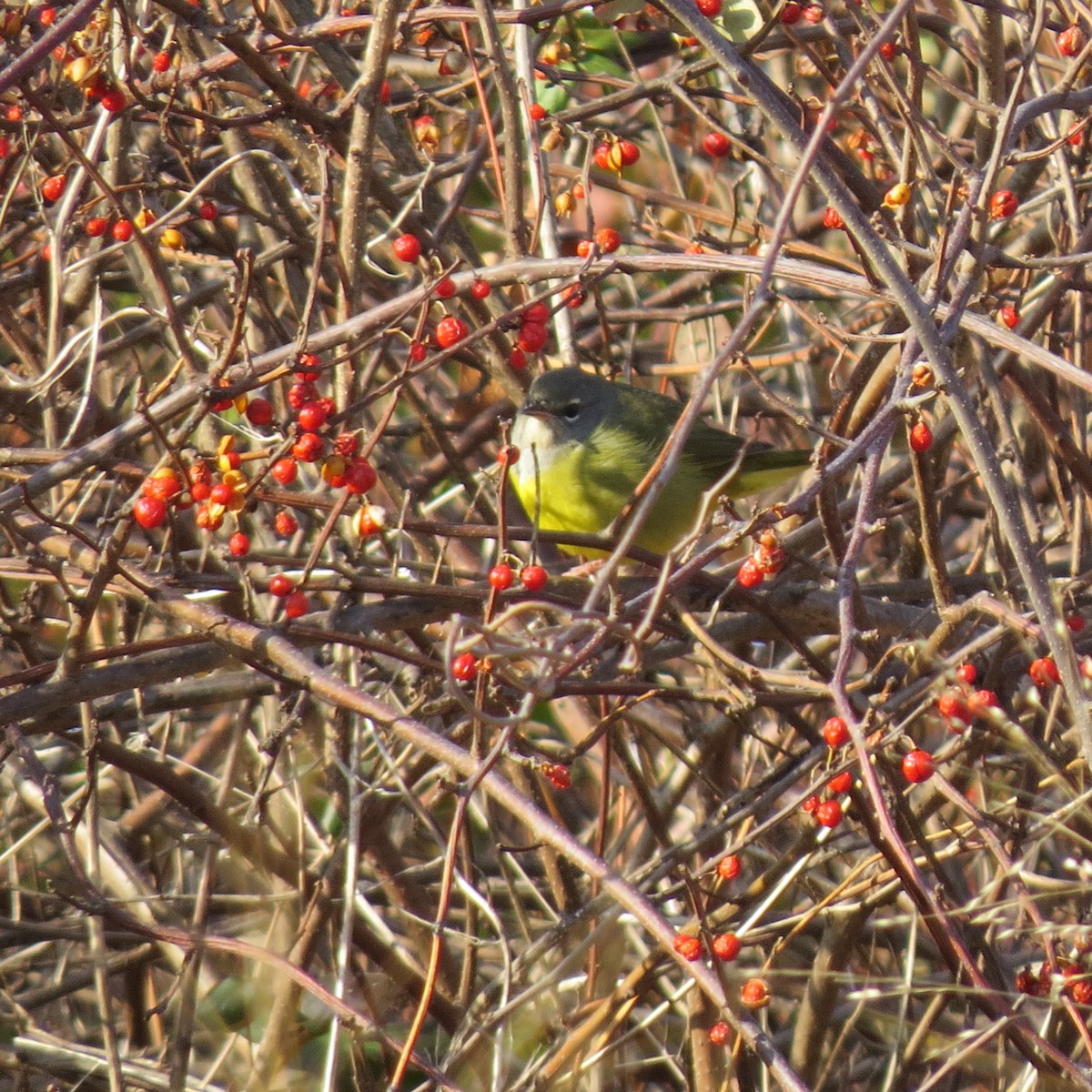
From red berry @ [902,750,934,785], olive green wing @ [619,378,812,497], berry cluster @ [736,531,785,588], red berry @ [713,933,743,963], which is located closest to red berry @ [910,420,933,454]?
berry cluster @ [736,531,785,588]

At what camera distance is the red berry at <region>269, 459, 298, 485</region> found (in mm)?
2777

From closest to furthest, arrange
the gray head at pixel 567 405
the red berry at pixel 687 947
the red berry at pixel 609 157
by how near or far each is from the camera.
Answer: the red berry at pixel 687 947, the red berry at pixel 609 157, the gray head at pixel 567 405

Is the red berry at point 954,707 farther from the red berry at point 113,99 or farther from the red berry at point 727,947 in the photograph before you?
the red berry at point 113,99

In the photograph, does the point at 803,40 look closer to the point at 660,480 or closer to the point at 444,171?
the point at 444,171

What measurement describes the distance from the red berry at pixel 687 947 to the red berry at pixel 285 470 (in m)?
1.13

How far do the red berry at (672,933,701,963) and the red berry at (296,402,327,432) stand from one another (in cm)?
111

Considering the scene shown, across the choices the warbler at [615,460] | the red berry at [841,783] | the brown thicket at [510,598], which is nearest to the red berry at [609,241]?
the brown thicket at [510,598]

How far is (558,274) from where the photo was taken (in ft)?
9.23

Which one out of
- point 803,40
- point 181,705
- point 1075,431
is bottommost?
point 1075,431

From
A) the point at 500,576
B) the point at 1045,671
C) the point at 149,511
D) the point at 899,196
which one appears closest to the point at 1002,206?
the point at 899,196

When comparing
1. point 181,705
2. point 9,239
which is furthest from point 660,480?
point 9,239

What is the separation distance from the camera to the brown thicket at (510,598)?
8.56 ft

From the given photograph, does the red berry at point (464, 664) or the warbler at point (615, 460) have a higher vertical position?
the red berry at point (464, 664)

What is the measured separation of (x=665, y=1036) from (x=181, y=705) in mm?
1732
